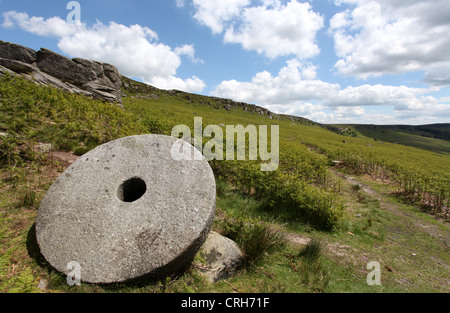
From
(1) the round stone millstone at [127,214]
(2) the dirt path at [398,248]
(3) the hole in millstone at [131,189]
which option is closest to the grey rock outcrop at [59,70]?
(1) the round stone millstone at [127,214]

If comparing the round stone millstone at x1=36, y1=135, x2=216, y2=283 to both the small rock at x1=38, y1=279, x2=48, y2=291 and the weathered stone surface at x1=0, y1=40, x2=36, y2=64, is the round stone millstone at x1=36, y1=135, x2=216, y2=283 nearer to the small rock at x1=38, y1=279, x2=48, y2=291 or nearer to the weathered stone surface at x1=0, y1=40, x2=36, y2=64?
the small rock at x1=38, y1=279, x2=48, y2=291

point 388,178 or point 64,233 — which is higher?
point 64,233

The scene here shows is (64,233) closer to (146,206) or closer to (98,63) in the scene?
(146,206)

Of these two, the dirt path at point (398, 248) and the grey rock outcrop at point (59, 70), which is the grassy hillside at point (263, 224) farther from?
the grey rock outcrop at point (59, 70)

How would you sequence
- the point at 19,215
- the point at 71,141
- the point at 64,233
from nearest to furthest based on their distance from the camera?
1. the point at 64,233
2. the point at 19,215
3. the point at 71,141

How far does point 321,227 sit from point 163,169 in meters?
5.26

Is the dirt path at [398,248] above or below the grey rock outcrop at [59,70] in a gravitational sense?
below

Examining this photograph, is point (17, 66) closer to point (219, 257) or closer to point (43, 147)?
point (43, 147)

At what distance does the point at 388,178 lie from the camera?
50.4ft

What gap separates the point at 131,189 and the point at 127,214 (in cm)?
96

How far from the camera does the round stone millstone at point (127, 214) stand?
321cm

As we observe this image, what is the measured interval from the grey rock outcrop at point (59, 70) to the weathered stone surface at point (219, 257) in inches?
600
